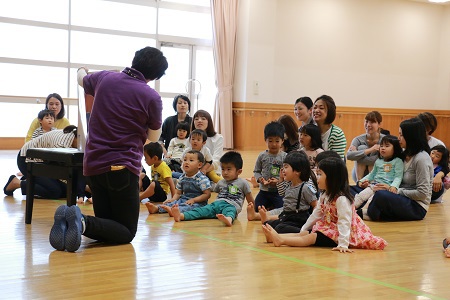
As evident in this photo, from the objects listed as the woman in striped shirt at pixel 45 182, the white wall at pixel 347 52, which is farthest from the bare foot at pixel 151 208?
the white wall at pixel 347 52

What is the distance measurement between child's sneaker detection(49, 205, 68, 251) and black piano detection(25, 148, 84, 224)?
1.51ft

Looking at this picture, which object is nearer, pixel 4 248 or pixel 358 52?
pixel 4 248

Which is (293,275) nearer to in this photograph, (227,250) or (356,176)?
(227,250)

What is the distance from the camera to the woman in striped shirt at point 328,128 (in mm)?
5246

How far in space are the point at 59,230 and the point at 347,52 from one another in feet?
35.3

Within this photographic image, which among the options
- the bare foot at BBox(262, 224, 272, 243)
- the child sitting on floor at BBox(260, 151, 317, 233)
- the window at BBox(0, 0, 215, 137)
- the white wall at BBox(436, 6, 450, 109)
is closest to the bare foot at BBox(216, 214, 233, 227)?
the child sitting on floor at BBox(260, 151, 317, 233)

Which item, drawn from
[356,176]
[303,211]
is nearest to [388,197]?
[303,211]

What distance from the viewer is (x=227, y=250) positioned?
359 cm

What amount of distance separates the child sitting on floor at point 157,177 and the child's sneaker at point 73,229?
6.97ft

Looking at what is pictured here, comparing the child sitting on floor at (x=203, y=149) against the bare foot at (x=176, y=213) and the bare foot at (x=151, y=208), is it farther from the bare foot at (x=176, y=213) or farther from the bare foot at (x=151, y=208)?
the bare foot at (x=176, y=213)

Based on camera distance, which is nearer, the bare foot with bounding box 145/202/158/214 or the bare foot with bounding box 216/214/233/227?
the bare foot with bounding box 216/214/233/227

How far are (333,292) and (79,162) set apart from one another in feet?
5.94

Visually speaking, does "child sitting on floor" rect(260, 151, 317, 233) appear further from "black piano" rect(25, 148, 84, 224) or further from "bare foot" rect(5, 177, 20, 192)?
"bare foot" rect(5, 177, 20, 192)

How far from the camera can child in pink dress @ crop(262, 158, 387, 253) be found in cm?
369
